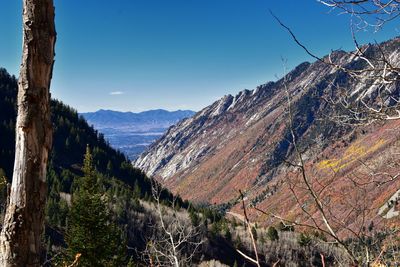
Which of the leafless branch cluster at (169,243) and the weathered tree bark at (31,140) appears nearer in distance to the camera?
the weathered tree bark at (31,140)

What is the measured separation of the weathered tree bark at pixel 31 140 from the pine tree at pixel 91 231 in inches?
551

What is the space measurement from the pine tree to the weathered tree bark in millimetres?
13991

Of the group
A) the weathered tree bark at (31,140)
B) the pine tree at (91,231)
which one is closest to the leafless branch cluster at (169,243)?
the weathered tree bark at (31,140)

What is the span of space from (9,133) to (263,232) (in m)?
75.8

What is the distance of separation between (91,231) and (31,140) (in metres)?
14.7

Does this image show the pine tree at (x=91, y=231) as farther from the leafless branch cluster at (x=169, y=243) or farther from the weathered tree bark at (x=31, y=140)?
the weathered tree bark at (x=31, y=140)

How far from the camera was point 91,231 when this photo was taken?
16719 mm

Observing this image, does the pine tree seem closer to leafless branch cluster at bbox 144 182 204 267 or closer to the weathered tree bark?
leafless branch cluster at bbox 144 182 204 267

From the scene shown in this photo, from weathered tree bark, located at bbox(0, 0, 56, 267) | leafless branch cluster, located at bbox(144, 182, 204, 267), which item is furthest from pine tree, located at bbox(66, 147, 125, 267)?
weathered tree bark, located at bbox(0, 0, 56, 267)

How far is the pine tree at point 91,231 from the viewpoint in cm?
1627

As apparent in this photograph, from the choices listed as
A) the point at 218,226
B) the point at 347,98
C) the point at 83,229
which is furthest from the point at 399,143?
the point at 218,226

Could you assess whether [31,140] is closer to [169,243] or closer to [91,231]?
[169,243]

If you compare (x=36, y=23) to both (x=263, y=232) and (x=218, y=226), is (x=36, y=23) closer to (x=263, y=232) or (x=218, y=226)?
(x=218, y=226)

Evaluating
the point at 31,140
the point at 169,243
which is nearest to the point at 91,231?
the point at 169,243
